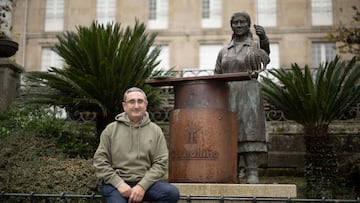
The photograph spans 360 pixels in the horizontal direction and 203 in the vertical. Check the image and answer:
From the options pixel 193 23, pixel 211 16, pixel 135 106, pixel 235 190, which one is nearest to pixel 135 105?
pixel 135 106

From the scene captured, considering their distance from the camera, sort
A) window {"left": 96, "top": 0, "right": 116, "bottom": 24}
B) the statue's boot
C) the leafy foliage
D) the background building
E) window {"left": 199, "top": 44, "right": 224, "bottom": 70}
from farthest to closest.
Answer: window {"left": 96, "top": 0, "right": 116, "bottom": 24} < window {"left": 199, "top": 44, "right": 224, "bottom": 70} < the background building < the leafy foliage < the statue's boot

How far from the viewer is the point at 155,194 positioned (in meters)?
4.23

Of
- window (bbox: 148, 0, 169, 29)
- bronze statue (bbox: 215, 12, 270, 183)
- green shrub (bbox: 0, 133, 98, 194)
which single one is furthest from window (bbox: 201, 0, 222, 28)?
bronze statue (bbox: 215, 12, 270, 183)

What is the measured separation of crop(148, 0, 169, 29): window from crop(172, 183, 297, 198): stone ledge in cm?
2172

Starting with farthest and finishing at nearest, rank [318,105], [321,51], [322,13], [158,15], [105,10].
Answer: [105,10]
[158,15]
[321,51]
[322,13]
[318,105]

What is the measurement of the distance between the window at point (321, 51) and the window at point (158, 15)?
776 cm

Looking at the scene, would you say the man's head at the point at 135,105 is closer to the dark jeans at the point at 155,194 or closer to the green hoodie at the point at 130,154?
the green hoodie at the point at 130,154

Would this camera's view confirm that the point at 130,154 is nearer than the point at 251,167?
Yes

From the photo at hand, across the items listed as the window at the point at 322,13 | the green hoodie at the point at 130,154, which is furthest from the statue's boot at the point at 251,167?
the window at the point at 322,13

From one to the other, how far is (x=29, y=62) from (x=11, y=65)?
15.0 meters

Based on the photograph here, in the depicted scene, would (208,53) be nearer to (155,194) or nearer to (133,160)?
(133,160)

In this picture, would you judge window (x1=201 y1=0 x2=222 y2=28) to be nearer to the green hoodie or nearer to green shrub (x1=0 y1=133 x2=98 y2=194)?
green shrub (x1=0 y1=133 x2=98 y2=194)

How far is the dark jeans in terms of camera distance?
4199 mm

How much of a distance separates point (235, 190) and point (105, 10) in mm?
22998
